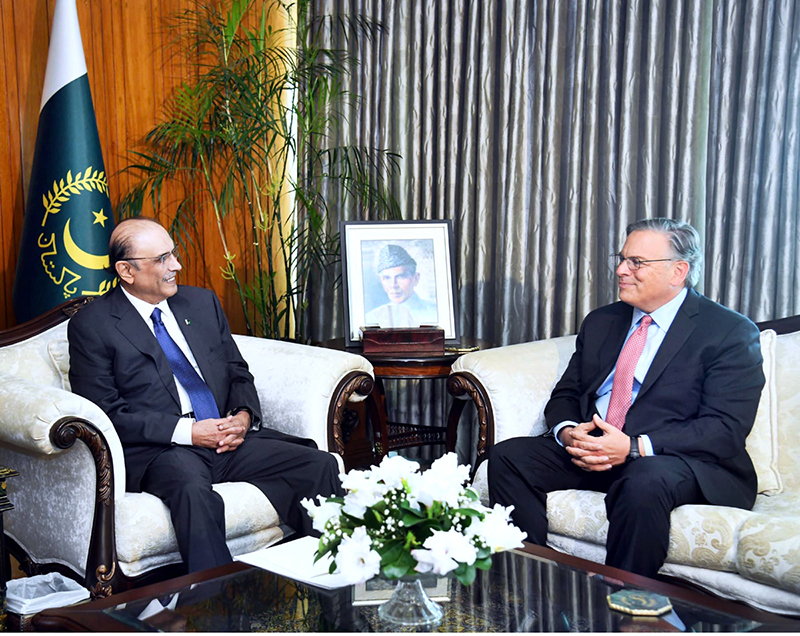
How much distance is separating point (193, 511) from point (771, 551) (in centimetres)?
151

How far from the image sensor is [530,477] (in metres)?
2.62

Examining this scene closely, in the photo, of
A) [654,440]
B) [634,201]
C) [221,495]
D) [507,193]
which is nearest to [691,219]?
[634,201]

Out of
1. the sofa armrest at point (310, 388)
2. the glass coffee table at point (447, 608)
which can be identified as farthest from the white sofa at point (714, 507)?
the glass coffee table at point (447, 608)

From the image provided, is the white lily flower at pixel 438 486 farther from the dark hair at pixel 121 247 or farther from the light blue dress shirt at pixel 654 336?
the dark hair at pixel 121 247

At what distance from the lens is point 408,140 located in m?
4.11

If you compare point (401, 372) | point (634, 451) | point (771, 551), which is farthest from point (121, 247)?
point (771, 551)

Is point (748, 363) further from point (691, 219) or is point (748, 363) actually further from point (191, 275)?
point (191, 275)

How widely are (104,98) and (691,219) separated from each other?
2590 millimetres

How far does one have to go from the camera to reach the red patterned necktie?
105 inches

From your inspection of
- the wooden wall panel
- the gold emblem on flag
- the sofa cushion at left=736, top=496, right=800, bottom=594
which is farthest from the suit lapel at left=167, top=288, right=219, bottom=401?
the sofa cushion at left=736, top=496, right=800, bottom=594

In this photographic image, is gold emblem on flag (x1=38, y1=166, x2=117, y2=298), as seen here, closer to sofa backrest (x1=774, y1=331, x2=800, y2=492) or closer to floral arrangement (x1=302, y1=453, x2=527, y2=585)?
floral arrangement (x1=302, y1=453, x2=527, y2=585)

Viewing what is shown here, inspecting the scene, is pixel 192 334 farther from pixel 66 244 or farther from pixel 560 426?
pixel 560 426

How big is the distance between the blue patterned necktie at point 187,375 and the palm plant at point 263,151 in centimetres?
116

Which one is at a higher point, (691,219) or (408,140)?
(408,140)
